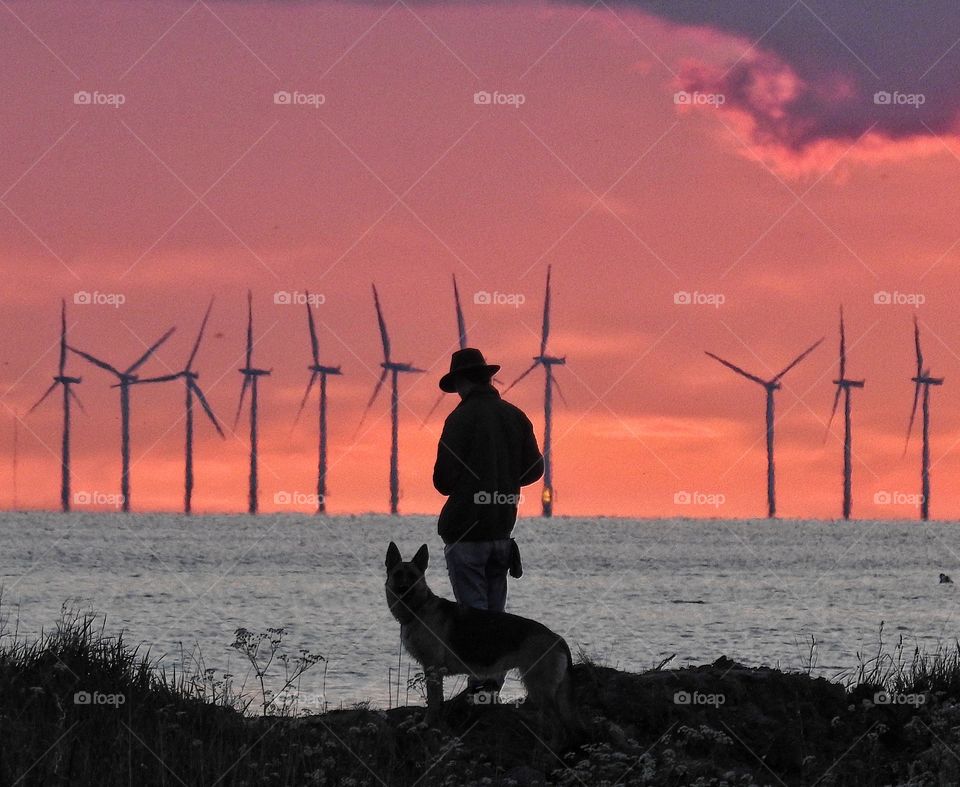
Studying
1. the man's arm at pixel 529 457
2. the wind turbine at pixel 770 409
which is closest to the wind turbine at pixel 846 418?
the wind turbine at pixel 770 409

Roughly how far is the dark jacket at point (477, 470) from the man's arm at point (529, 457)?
0.19 meters

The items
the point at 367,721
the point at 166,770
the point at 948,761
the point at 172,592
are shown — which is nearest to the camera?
the point at 166,770

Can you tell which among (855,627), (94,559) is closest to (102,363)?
(94,559)

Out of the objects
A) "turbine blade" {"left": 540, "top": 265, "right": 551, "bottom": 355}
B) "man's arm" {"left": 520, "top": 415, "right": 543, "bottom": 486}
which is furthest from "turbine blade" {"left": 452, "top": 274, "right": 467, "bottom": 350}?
"man's arm" {"left": 520, "top": 415, "right": 543, "bottom": 486}

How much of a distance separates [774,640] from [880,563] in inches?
3184

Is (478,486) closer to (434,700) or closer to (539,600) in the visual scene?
(434,700)

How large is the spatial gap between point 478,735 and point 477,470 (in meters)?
2.41

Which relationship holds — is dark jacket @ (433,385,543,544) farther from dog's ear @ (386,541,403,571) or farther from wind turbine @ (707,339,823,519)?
wind turbine @ (707,339,823,519)

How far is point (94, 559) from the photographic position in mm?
102875

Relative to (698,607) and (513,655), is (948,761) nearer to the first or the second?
(513,655)

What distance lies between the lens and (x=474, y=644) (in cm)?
1128

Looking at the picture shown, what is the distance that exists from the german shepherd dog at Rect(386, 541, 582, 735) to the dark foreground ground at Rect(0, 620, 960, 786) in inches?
17.6

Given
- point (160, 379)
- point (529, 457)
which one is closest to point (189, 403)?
point (160, 379)

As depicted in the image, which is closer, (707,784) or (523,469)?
(707,784)
